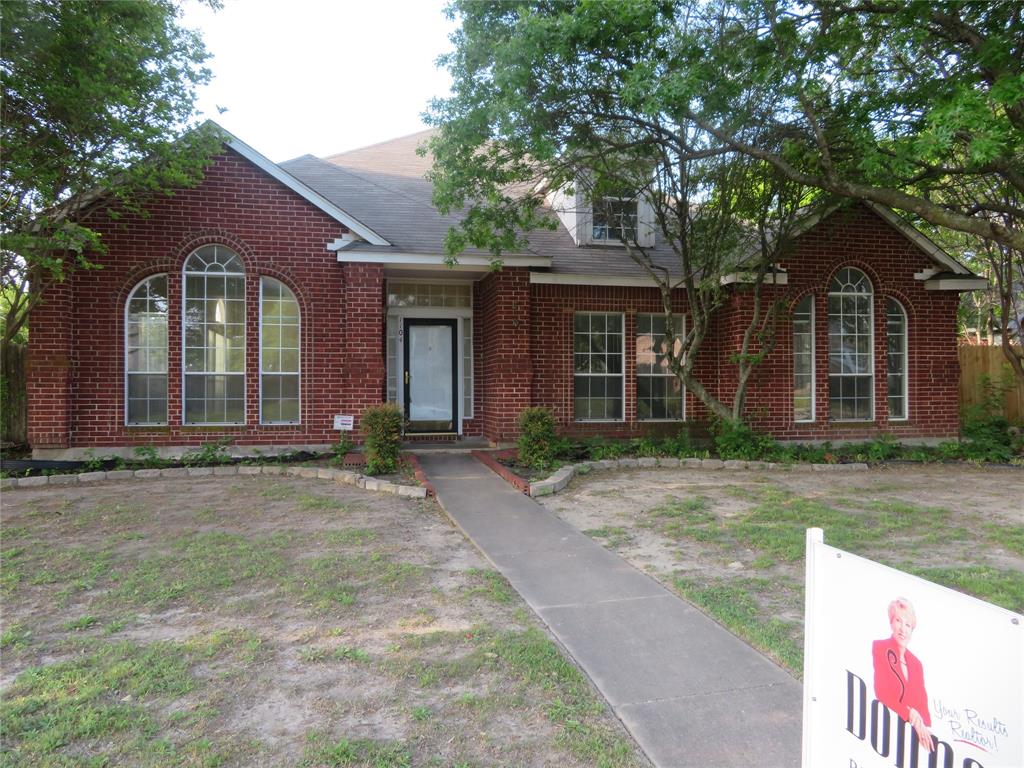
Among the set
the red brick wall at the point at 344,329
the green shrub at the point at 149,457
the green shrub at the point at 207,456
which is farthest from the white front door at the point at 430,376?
the green shrub at the point at 149,457

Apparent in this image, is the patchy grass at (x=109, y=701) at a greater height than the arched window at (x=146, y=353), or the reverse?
the arched window at (x=146, y=353)

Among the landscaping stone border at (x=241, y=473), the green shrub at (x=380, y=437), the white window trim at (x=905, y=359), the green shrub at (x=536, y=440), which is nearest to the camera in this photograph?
the landscaping stone border at (x=241, y=473)

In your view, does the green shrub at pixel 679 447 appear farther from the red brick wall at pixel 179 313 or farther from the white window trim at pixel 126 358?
the white window trim at pixel 126 358

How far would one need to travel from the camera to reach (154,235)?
10852mm

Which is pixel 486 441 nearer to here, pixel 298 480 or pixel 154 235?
pixel 298 480

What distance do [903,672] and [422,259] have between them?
33.7 ft

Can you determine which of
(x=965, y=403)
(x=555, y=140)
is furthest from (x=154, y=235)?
(x=965, y=403)

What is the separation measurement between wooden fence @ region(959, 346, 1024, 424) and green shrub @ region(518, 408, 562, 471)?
1074 centimetres

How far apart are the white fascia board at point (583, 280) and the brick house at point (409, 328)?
0.04m

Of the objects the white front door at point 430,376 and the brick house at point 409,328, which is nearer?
the brick house at point 409,328

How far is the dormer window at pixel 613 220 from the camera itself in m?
12.2

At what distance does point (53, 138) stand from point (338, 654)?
813 centimetres

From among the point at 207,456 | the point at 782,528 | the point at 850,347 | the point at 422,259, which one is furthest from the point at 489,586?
the point at 850,347

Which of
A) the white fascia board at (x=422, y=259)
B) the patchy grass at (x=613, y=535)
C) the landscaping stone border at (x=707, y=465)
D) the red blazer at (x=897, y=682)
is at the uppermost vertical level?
the white fascia board at (x=422, y=259)
